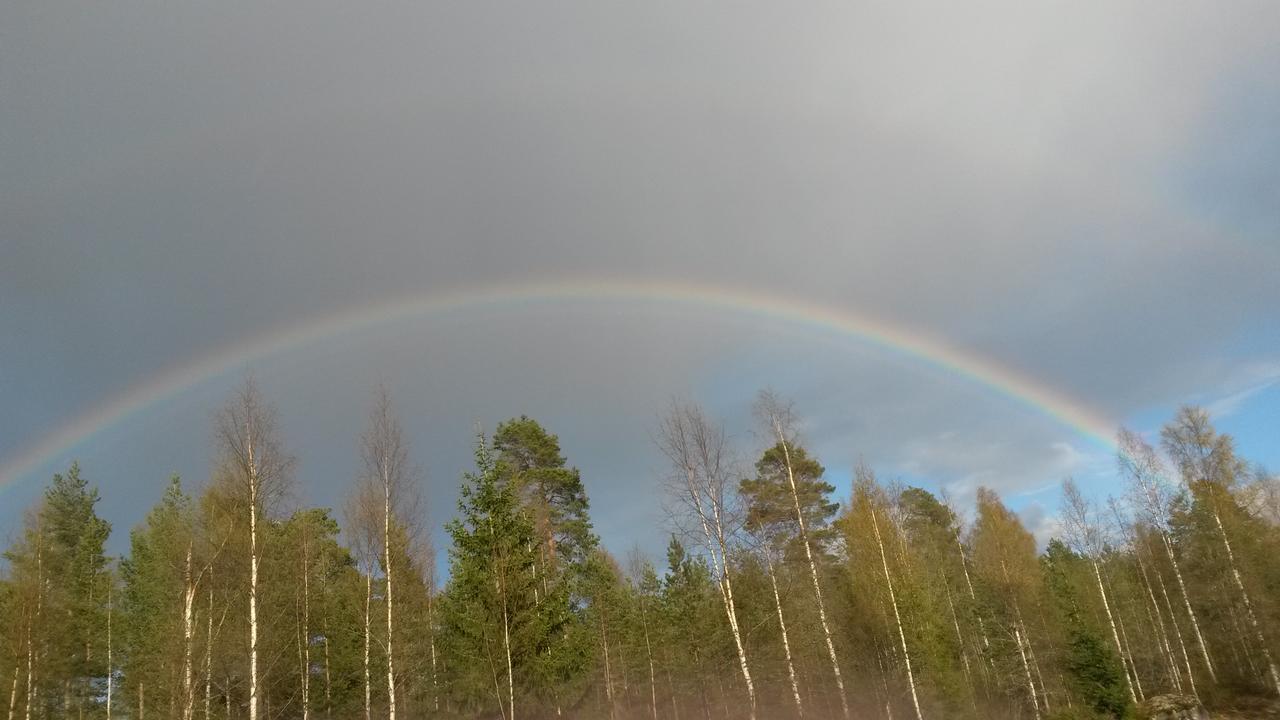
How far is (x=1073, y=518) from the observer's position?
45.8 m

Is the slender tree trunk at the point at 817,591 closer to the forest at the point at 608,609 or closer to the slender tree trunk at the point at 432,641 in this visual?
the forest at the point at 608,609

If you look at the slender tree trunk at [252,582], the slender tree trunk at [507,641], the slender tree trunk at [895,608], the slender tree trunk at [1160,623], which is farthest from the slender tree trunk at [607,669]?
the slender tree trunk at [1160,623]

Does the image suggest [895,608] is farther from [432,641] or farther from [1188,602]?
[1188,602]

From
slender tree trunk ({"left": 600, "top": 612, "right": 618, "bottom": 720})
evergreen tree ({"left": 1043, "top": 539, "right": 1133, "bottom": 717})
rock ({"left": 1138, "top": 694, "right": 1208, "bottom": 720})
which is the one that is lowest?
rock ({"left": 1138, "top": 694, "right": 1208, "bottom": 720})

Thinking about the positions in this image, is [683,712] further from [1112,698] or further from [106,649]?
[106,649]

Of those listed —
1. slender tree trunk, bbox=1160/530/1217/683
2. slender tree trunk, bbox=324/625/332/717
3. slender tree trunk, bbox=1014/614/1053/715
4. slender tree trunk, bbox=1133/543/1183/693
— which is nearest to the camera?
slender tree trunk, bbox=324/625/332/717

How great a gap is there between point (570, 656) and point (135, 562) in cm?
3312

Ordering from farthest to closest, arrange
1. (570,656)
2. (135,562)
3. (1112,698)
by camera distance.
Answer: (135,562) → (1112,698) → (570,656)

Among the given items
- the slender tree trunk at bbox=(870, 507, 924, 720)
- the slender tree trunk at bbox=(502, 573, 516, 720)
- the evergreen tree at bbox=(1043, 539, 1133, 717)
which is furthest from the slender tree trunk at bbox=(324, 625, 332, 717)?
the evergreen tree at bbox=(1043, 539, 1133, 717)

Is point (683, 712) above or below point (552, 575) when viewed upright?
below

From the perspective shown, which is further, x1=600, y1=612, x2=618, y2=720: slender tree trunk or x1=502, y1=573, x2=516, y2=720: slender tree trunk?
x1=600, y1=612, x2=618, y2=720: slender tree trunk

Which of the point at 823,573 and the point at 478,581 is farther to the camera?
the point at 823,573

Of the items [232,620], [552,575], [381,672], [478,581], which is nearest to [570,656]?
[478,581]

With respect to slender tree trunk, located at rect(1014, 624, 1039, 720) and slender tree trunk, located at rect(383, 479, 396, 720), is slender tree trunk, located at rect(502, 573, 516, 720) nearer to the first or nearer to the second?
slender tree trunk, located at rect(383, 479, 396, 720)
